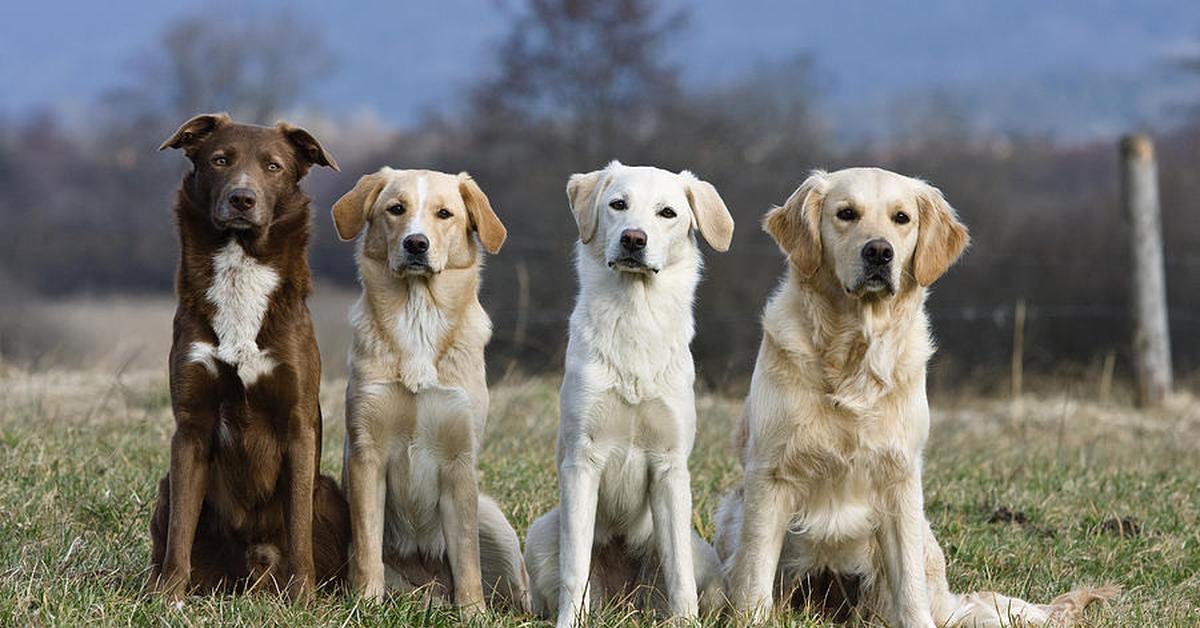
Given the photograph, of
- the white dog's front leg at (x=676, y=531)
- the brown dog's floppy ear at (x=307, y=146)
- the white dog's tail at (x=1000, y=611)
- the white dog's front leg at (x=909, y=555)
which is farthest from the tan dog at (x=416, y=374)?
the white dog's tail at (x=1000, y=611)

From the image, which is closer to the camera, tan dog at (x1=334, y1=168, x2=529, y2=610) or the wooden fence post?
tan dog at (x1=334, y1=168, x2=529, y2=610)

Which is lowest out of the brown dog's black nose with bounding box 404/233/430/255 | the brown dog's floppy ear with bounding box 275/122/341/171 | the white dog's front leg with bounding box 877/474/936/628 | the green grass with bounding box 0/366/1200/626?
the green grass with bounding box 0/366/1200/626

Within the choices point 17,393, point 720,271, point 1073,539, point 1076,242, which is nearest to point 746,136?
point 720,271

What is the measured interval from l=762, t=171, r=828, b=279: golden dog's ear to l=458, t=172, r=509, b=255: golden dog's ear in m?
0.89

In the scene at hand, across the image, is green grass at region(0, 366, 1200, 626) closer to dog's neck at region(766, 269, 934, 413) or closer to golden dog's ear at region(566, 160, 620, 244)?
dog's neck at region(766, 269, 934, 413)

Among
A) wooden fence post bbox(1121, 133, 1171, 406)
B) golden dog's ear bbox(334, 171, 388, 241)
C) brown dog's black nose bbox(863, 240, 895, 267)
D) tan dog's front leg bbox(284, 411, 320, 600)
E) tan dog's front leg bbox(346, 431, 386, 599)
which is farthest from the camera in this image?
wooden fence post bbox(1121, 133, 1171, 406)

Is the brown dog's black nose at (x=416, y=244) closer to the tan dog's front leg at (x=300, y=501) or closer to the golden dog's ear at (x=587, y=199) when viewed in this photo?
the golden dog's ear at (x=587, y=199)

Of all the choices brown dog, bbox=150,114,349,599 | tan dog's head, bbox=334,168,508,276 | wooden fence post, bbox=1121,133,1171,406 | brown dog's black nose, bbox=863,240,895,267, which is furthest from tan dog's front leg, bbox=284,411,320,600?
wooden fence post, bbox=1121,133,1171,406

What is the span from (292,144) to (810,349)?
1830 millimetres

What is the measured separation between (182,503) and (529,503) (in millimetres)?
1890

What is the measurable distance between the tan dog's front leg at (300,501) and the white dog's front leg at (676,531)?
3.60 feet

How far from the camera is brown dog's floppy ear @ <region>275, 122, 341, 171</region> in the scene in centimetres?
443

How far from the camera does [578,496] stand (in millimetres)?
4176

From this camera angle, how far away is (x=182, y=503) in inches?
165
